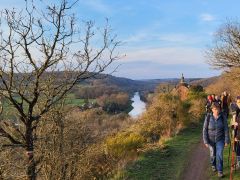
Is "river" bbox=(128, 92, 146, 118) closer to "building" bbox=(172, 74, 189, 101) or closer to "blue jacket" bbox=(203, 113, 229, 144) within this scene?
"building" bbox=(172, 74, 189, 101)

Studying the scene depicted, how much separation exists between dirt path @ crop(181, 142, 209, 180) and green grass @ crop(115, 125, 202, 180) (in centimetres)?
23

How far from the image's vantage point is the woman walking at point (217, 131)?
1102cm

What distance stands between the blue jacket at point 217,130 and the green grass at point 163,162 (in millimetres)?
2244

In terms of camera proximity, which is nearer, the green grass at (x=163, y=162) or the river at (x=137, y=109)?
the green grass at (x=163, y=162)

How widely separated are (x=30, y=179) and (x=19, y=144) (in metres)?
1.04

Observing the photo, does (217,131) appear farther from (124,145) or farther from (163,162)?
(124,145)

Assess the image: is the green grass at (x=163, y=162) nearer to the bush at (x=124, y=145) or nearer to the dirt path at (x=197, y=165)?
the dirt path at (x=197, y=165)

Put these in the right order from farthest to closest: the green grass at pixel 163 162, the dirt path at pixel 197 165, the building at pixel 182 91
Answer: the building at pixel 182 91 < the green grass at pixel 163 162 < the dirt path at pixel 197 165

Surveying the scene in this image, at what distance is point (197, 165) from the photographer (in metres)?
14.2

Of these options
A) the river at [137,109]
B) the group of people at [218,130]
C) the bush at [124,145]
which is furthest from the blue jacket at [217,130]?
the river at [137,109]

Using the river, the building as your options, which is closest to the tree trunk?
the building

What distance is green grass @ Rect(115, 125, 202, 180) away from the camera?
13.8m

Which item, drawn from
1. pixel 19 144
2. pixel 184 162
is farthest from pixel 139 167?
pixel 19 144

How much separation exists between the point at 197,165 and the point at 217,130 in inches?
136
